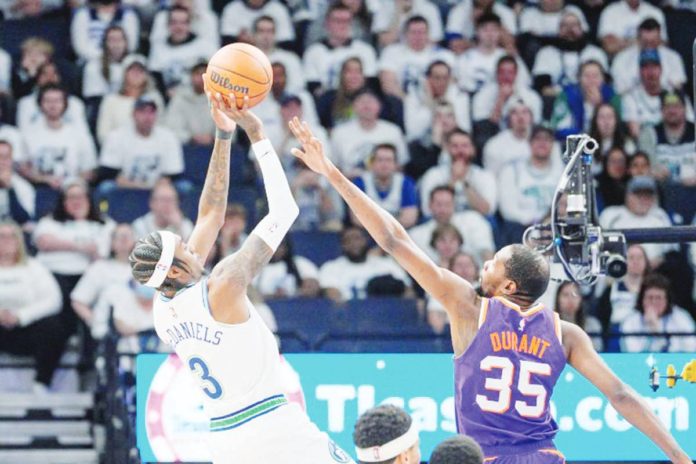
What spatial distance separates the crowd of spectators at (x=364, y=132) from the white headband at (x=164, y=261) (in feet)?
17.4

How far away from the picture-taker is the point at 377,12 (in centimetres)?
1544

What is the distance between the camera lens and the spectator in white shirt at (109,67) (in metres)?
14.4

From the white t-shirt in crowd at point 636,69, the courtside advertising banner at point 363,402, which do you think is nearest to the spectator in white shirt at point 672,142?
the white t-shirt in crowd at point 636,69

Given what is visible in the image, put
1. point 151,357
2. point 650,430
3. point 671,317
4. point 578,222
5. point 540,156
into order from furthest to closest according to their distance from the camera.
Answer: point 540,156 < point 671,317 < point 151,357 < point 578,222 < point 650,430

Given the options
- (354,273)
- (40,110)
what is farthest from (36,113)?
(354,273)

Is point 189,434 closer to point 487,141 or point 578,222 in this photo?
point 578,222

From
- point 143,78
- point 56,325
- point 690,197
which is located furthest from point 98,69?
point 690,197

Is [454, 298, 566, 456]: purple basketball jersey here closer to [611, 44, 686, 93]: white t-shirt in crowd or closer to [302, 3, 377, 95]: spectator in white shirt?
[302, 3, 377, 95]: spectator in white shirt

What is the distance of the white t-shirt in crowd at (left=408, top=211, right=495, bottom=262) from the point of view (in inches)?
505

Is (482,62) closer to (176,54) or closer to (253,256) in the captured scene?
(176,54)

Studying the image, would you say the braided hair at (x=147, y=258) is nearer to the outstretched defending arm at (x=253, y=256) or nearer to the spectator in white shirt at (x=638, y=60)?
the outstretched defending arm at (x=253, y=256)

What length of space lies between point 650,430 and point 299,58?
9096 mm

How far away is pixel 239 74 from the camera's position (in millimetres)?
7523

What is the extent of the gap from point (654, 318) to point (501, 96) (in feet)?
11.3
